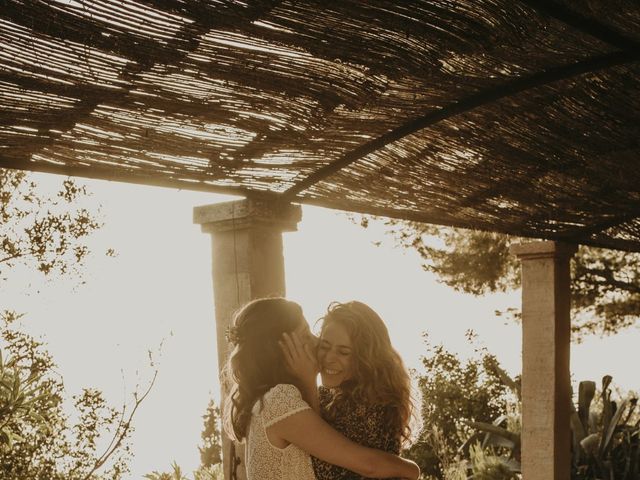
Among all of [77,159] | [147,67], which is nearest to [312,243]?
[77,159]

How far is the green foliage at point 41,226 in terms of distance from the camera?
24.9ft

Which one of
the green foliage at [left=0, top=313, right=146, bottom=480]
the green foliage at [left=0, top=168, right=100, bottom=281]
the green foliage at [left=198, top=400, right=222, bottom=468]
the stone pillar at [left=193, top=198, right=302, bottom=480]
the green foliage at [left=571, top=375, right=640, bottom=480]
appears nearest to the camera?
the stone pillar at [left=193, top=198, right=302, bottom=480]

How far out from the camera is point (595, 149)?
397 centimetres

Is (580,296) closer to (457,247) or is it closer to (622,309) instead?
(622,309)

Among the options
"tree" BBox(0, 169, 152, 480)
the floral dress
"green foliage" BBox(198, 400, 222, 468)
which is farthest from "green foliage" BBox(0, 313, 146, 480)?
"green foliage" BBox(198, 400, 222, 468)

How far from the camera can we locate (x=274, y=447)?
2.61 m

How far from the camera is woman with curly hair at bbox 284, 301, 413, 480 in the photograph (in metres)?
2.83

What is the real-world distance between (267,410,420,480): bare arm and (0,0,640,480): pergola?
1053mm

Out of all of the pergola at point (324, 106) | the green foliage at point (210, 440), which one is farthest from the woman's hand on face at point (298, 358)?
the green foliage at point (210, 440)

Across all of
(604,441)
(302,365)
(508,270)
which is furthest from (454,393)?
(302,365)

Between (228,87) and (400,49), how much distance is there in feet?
1.81

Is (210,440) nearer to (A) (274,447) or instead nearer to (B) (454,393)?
(B) (454,393)

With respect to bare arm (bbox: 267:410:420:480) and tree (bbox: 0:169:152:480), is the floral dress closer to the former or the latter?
bare arm (bbox: 267:410:420:480)

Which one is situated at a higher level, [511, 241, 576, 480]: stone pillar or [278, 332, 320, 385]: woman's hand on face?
[278, 332, 320, 385]: woman's hand on face
